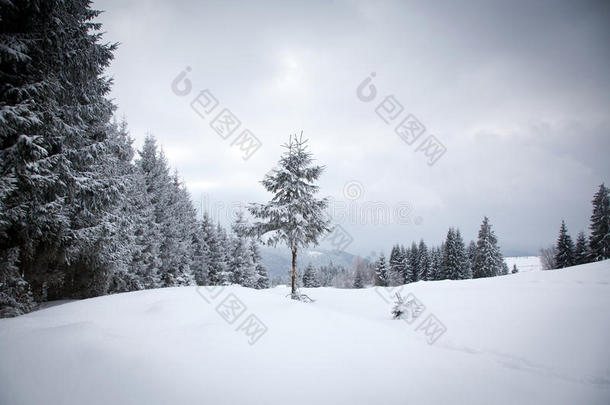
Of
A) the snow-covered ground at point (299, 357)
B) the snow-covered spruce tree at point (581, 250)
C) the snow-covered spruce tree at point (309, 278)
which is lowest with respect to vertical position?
the snow-covered spruce tree at point (309, 278)

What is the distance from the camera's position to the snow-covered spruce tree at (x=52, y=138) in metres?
6.55

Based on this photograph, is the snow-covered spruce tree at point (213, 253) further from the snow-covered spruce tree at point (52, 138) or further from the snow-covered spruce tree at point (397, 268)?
the snow-covered spruce tree at point (397, 268)

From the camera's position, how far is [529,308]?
6.91m

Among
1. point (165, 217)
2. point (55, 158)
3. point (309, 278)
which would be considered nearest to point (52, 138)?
point (55, 158)

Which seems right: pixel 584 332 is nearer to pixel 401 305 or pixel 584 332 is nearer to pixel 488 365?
pixel 488 365

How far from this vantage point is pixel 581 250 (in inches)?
1240

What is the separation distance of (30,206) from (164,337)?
674 cm

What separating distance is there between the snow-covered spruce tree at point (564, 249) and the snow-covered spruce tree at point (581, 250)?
0.43 metres

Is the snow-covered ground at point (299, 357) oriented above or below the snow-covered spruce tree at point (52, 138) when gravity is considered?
below

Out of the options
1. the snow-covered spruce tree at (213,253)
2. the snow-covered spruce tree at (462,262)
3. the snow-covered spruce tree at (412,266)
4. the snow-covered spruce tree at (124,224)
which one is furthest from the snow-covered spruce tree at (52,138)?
the snow-covered spruce tree at (412,266)

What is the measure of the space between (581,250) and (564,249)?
4.88ft

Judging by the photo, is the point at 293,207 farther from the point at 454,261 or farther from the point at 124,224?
the point at 454,261

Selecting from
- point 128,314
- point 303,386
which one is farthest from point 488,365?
point 128,314

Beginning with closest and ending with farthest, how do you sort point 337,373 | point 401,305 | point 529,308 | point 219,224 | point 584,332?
1. point 337,373
2. point 584,332
3. point 529,308
4. point 401,305
5. point 219,224
